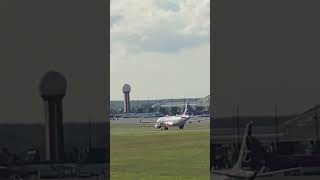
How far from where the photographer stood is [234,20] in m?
8.29

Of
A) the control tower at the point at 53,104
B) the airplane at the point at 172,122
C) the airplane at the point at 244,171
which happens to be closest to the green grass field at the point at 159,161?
the airplane at the point at 244,171

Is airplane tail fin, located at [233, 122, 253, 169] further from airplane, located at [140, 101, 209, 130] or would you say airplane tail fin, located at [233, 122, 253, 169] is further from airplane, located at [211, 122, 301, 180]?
airplane, located at [140, 101, 209, 130]

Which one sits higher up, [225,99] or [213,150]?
[225,99]

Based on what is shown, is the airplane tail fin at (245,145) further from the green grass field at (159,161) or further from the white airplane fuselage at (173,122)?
the white airplane fuselage at (173,122)

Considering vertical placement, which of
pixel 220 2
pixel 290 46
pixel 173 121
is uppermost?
pixel 220 2

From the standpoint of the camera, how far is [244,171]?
8406mm

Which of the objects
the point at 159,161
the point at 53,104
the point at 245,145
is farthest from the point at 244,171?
the point at 159,161

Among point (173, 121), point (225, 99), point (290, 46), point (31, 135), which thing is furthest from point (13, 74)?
point (173, 121)

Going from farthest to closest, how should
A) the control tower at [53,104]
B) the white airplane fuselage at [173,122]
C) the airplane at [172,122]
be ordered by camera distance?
the white airplane fuselage at [173,122]
the airplane at [172,122]
the control tower at [53,104]

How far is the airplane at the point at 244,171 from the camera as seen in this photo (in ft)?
27.3

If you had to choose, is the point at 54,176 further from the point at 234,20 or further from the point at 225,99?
the point at 234,20

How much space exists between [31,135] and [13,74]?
0.83 meters

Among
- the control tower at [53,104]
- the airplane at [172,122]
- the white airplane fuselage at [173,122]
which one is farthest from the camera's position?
the white airplane fuselage at [173,122]

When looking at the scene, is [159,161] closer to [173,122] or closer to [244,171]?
[244,171]
